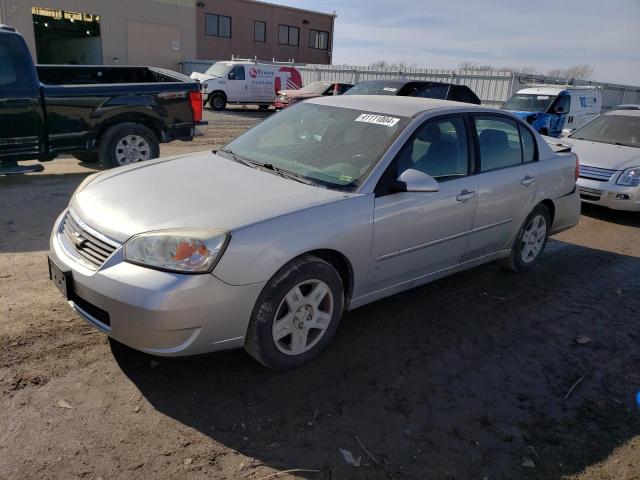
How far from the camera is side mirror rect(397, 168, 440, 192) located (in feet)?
11.8

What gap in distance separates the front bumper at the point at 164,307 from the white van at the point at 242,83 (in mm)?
20209

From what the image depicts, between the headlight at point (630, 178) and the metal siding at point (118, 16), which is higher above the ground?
the metal siding at point (118, 16)

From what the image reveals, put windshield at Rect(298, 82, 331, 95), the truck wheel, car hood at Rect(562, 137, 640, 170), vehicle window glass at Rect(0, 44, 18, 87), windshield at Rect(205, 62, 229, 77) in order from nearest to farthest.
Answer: vehicle window glass at Rect(0, 44, 18, 87) → the truck wheel → car hood at Rect(562, 137, 640, 170) → windshield at Rect(298, 82, 331, 95) → windshield at Rect(205, 62, 229, 77)

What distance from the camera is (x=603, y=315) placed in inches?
180

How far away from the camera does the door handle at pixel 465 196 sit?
4199 mm

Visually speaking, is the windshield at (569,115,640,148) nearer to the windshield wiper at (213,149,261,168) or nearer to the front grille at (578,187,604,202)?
the front grille at (578,187,604,202)

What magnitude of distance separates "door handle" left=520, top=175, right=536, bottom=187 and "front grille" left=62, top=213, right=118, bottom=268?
3566 millimetres

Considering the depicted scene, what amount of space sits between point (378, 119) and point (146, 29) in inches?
1274

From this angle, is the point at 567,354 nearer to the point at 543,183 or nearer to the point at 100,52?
the point at 543,183

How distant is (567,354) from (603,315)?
3.16 feet

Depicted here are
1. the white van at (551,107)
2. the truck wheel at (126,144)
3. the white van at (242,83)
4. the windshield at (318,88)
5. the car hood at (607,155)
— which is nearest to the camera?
the truck wheel at (126,144)

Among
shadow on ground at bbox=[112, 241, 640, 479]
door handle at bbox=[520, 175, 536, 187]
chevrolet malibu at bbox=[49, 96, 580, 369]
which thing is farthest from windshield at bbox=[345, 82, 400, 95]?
shadow on ground at bbox=[112, 241, 640, 479]

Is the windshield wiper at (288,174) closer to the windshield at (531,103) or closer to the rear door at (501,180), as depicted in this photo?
the rear door at (501,180)

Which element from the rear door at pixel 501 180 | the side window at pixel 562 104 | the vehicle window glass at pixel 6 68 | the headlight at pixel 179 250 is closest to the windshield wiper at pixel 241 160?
the headlight at pixel 179 250
